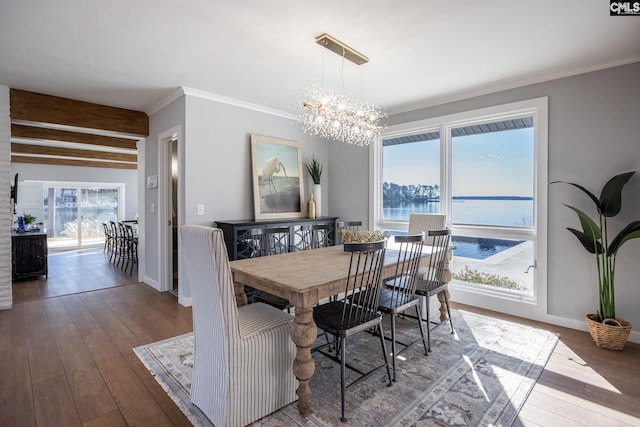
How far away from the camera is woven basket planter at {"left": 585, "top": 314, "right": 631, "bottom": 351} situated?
266 cm

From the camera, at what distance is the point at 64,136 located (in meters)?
5.36

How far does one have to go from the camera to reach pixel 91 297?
4121 mm

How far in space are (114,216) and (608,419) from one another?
1091 cm

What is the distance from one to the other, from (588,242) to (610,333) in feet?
2.56

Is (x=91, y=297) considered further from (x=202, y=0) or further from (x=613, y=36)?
(x=613, y=36)

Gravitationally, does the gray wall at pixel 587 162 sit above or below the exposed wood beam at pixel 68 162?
below

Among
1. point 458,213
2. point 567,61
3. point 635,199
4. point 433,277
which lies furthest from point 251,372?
point 567,61

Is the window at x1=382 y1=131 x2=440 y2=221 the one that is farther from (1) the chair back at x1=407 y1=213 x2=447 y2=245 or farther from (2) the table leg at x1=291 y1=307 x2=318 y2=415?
(2) the table leg at x1=291 y1=307 x2=318 y2=415

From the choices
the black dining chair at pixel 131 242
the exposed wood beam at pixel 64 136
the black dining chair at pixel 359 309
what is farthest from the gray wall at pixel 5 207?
the black dining chair at pixel 359 309

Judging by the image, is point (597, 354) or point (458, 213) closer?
point (597, 354)

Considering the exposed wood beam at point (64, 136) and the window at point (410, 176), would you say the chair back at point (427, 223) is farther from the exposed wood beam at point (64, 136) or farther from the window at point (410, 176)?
the exposed wood beam at point (64, 136)

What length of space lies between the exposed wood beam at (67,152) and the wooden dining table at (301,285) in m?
7.06

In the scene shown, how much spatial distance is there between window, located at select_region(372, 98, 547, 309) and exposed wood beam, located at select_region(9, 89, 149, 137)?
12.2 feet

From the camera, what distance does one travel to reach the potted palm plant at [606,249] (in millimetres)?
2684
